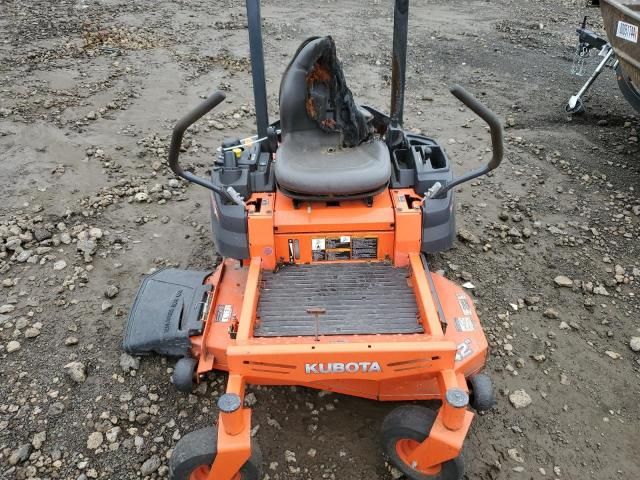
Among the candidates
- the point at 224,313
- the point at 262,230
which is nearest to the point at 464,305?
the point at 262,230

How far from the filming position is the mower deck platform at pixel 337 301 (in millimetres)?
2447

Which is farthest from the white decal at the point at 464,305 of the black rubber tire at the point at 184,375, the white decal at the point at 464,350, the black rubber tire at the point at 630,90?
the black rubber tire at the point at 630,90

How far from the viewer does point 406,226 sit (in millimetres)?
2732

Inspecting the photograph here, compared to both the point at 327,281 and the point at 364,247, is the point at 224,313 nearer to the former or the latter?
the point at 327,281

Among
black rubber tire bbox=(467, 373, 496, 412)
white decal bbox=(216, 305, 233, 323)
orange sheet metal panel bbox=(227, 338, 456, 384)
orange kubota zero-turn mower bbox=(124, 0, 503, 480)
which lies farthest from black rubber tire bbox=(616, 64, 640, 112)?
white decal bbox=(216, 305, 233, 323)

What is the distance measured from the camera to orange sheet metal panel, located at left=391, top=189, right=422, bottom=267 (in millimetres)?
2725

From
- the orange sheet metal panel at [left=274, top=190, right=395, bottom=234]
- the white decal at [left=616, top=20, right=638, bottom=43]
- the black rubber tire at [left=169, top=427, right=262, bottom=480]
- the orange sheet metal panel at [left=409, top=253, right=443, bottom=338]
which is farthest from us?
the white decal at [left=616, top=20, right=638, bottom=43]

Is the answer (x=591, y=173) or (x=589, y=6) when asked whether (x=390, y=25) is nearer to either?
(x=589, y=6)

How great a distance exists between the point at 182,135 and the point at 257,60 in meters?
0.73

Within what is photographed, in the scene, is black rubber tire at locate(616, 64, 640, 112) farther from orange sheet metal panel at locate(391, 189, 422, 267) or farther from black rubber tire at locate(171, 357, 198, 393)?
black rubber tire at locate(171, 357, 198, 393)

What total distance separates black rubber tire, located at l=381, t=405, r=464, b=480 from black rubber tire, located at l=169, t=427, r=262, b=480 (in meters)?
0.55

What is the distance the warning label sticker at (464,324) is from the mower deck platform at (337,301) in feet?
0.87

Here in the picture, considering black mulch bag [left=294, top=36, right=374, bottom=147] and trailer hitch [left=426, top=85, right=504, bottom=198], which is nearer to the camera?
trailer hitch [left=426, top=85, right=504, bottom=198]

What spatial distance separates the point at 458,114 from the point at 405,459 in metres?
4.31
